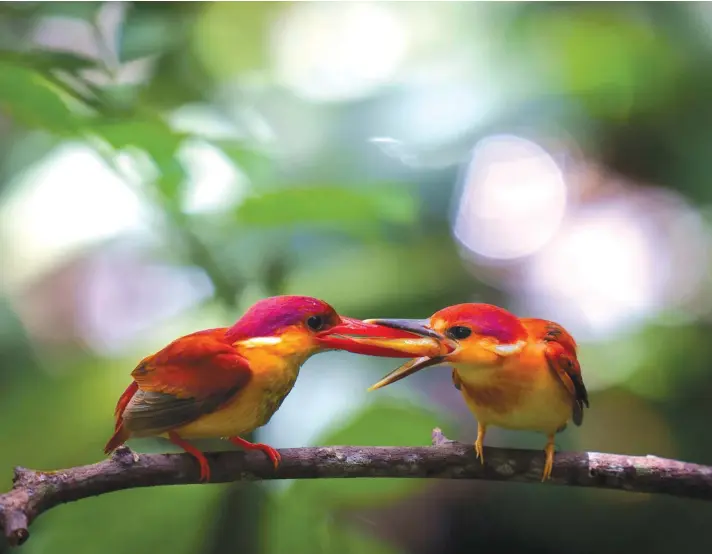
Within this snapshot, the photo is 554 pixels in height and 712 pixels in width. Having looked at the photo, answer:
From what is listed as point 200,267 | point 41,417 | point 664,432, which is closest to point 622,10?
point 664,432

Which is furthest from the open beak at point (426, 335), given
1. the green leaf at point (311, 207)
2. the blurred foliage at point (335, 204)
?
the green leaf at point (311, 207)

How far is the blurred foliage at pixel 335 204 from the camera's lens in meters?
0.96

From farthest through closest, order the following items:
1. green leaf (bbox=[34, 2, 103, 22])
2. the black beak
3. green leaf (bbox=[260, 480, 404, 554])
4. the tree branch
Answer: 1. green leaf (bbox=[34, 2, 103, 22])
2. green leaf (bbox=[260, 480, 404, 554])
3. the black beak
4. the tree branch

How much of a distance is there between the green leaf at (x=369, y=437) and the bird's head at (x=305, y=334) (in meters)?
0.21

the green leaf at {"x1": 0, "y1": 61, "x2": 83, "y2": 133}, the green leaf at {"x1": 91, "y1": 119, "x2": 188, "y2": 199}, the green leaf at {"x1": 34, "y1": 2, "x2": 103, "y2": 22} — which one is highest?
the green leaf at {"x1": 34, "y1": 2, "x2": 103, "y2": 22}

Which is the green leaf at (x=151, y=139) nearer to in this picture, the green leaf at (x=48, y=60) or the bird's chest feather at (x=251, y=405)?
the green leaf at (x=48, y=60)

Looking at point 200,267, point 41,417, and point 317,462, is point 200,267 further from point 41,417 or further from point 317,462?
point 317,462

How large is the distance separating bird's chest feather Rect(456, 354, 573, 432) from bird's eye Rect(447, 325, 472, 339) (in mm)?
42

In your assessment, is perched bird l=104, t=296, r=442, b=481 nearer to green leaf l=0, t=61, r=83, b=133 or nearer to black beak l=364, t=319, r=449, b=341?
black beak l=364, t=319, r=449, b=341

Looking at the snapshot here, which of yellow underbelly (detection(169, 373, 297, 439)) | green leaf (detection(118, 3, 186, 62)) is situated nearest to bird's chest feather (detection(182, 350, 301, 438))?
yellow underbelly (detection(169, 373, 297, 439))

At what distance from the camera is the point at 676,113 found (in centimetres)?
152

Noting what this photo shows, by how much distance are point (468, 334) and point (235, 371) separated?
234mm

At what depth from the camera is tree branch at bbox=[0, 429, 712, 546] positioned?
63 centimetres

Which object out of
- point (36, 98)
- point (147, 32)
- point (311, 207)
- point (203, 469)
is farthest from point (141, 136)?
point (203, 469)
